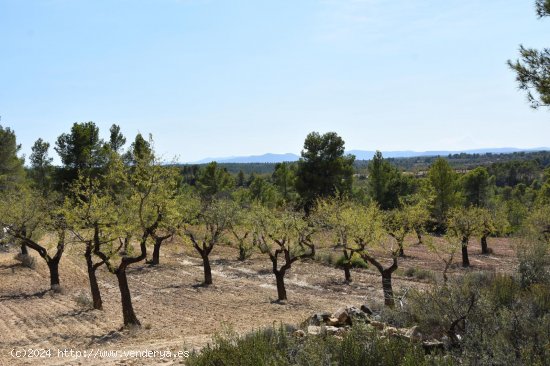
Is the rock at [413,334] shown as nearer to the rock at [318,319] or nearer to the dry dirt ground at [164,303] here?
the rock at [318,319]

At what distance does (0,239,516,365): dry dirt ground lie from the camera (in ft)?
44.7

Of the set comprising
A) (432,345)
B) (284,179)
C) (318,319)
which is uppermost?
(284,179)

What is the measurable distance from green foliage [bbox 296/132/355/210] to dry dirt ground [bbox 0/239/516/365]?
14.5 meters

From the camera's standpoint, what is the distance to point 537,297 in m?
8.71

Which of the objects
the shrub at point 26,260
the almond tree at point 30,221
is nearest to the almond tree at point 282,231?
the almond tree at point 30,221

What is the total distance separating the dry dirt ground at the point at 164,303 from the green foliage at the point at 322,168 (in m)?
14.5

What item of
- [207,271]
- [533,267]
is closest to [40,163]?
[207,271]

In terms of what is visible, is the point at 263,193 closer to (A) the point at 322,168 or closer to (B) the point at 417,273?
(A) the point at 322,168

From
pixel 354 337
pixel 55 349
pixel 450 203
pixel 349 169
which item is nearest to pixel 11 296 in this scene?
pixel 55 349

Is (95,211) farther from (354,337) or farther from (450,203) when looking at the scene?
(450,203)

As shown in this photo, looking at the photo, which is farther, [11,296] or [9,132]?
[9,132]

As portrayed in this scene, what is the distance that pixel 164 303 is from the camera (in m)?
21.4

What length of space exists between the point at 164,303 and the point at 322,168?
31.7 metres

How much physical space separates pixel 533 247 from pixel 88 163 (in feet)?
112
